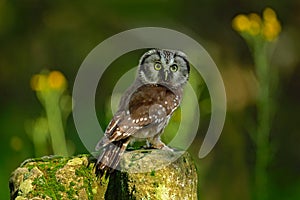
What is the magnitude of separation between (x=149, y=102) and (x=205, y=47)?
150 inches

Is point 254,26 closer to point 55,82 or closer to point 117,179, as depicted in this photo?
point 55,82

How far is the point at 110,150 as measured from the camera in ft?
10.7

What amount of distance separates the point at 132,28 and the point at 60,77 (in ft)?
9.20

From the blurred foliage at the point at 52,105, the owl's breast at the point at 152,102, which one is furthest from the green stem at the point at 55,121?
the owl's breast at the point at 152,102

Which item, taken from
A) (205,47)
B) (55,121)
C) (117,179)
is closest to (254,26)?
(55,121)

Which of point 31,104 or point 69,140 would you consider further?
point 31,104

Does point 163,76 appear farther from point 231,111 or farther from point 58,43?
point 58,43

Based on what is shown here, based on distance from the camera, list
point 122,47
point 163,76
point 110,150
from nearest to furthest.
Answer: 1. point 110,150
2. point 163,76
3. point 122,47

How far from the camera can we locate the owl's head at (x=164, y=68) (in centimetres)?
360

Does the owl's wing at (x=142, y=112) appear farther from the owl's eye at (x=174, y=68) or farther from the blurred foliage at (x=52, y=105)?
the blurred foliage at (x=52, y=105)

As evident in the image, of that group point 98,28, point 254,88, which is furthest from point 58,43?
point 254,88

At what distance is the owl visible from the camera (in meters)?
3.38

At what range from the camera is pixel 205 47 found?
7.25m

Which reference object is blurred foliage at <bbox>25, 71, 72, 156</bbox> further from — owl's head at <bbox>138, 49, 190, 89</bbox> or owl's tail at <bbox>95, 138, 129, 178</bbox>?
owl's tail at <bbox>95, 138, 129, 178</bbox>
